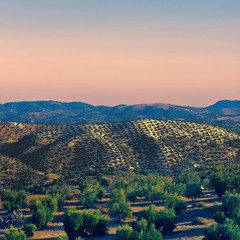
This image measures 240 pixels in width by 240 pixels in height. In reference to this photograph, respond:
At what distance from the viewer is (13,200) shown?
67.6 m

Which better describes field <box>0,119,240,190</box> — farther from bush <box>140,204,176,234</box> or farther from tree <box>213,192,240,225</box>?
bush <box>140,204,176,234</box>

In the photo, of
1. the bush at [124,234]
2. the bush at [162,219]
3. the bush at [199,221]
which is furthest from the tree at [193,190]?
the bush at [124,234]

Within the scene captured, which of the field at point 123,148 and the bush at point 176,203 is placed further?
the field at point 123,148

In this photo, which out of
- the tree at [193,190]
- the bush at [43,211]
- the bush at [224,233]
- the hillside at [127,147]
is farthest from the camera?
the hillside at [127,147]

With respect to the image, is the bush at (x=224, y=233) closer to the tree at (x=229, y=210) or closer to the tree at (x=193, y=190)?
the tree at (x=229, y=210)

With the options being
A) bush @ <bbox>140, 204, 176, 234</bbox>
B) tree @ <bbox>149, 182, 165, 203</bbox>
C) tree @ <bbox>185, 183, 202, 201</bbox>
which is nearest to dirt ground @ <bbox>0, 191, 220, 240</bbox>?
bush @ <bbox>140, 204, 176, 234</bbox>

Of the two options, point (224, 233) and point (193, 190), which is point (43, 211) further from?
point (193, 190)

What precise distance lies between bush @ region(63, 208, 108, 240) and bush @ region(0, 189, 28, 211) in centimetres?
2050

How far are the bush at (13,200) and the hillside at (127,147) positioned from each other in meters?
37.7

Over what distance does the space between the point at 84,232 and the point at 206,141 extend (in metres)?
99.3

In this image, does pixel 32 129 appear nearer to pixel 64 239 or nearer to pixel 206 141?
pixel 206 141

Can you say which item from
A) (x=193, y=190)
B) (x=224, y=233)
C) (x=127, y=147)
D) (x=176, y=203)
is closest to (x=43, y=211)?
(x=176, y=203)

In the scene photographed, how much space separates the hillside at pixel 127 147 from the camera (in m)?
116

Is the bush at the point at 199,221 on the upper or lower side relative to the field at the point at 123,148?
lower
